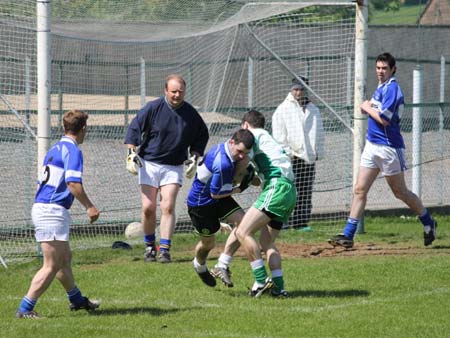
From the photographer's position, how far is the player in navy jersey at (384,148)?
1180cm

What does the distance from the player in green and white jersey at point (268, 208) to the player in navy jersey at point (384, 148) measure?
262cm

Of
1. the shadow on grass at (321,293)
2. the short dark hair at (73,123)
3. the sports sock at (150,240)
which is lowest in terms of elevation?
the shadow on grass at (321,293)

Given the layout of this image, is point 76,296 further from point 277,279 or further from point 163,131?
point 163,131

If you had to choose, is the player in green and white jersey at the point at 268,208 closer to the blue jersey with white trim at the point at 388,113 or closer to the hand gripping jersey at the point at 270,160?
the hand gripping jersey at the point at 270,160

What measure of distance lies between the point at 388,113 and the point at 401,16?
41.3 feet

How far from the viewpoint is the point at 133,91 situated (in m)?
21.7

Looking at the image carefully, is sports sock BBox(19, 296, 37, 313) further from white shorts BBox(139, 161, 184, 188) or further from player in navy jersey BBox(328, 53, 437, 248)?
player in navy jersey BBox(328, 53, 437, 248)

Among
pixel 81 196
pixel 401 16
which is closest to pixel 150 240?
pixel 81 196

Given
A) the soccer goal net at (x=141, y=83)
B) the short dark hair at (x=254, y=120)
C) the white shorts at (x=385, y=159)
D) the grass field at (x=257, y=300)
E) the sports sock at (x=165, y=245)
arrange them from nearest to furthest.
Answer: the grass field at (x=257, y=300) → the short dark hair at (x=254, y=120) → the sports sock at (x=165, y=245) → the white shorts at (x=385, y=159) → the soccer goal net at (x=141, y=83)

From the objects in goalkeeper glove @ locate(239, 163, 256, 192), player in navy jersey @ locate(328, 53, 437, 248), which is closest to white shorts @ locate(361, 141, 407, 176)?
player in navy jersey @ locate(328, 53, 437, 248)

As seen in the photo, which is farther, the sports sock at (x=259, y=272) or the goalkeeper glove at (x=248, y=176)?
the goalkeeper glove at (x=248, y=176)

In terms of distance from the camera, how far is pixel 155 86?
21531 millimetres

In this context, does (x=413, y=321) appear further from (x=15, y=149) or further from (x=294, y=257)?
(x=15, y=149)

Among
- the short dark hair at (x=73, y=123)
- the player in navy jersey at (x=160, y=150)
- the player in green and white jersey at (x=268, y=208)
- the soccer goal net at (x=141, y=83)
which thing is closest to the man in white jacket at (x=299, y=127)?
the soccer goal net at (x=141, y=83)
